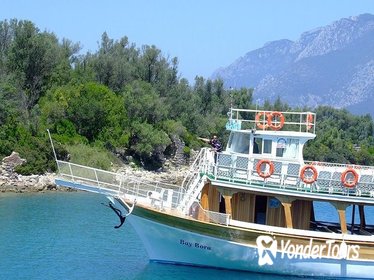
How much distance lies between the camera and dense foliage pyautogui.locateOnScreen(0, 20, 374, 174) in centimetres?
5203

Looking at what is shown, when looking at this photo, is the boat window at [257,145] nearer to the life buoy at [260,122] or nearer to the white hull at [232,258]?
the life buoy at [260,122]

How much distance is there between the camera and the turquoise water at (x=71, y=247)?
24078mm

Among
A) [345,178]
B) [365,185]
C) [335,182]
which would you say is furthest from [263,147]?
[365,185]

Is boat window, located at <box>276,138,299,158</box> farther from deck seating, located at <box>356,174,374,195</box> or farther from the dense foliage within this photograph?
the dense foliage

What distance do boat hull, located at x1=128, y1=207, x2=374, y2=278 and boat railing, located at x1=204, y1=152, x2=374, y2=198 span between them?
1965 millimetres

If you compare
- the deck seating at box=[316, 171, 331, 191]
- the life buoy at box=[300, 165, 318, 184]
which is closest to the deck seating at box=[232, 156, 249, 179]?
the life buoy at box=[300, 165, 318, 184]

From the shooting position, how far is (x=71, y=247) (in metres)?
28.2

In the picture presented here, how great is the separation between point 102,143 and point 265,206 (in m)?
33.5

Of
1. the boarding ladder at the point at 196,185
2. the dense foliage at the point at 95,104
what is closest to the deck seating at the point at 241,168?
the boarding ladder at the point at 196,185

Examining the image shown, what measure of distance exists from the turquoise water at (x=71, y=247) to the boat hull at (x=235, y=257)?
0.33 m

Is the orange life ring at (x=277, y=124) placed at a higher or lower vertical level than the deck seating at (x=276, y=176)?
higher

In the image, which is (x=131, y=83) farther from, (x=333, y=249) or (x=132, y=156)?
(x=333, y=249)

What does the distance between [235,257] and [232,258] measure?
0.10 meters

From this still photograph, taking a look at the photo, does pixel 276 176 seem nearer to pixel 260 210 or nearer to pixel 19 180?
pixel 260 210
